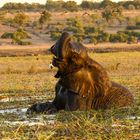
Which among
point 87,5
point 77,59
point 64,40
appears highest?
point 64,40

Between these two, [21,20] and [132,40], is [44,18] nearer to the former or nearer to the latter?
[21,20]

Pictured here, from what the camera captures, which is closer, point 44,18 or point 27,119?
point 27,119

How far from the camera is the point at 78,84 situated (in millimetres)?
10469

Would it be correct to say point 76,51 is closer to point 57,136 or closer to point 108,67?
point 57,136

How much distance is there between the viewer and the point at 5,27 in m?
53.8

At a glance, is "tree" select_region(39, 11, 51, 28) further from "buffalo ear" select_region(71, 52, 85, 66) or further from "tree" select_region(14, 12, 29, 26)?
"buffalo ear" select_region(71, 52, 85, 66)

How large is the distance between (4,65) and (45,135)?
20279 millimetres

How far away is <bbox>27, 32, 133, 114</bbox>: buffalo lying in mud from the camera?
9961 millimetres

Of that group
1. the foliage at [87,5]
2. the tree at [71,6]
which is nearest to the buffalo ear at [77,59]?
the tree at [71,6]

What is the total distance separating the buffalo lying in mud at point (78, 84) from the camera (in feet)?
32.7

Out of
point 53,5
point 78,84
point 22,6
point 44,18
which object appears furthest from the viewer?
point 53,5

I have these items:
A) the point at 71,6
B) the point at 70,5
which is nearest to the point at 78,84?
the point at 71,6

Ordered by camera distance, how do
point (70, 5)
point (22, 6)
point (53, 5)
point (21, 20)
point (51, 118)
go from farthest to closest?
point (53, 5) → point (22, 6) → point (70, 5) → point (21, 20) → point (51, 118)

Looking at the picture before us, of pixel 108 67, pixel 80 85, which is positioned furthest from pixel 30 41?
pixel 80 85
